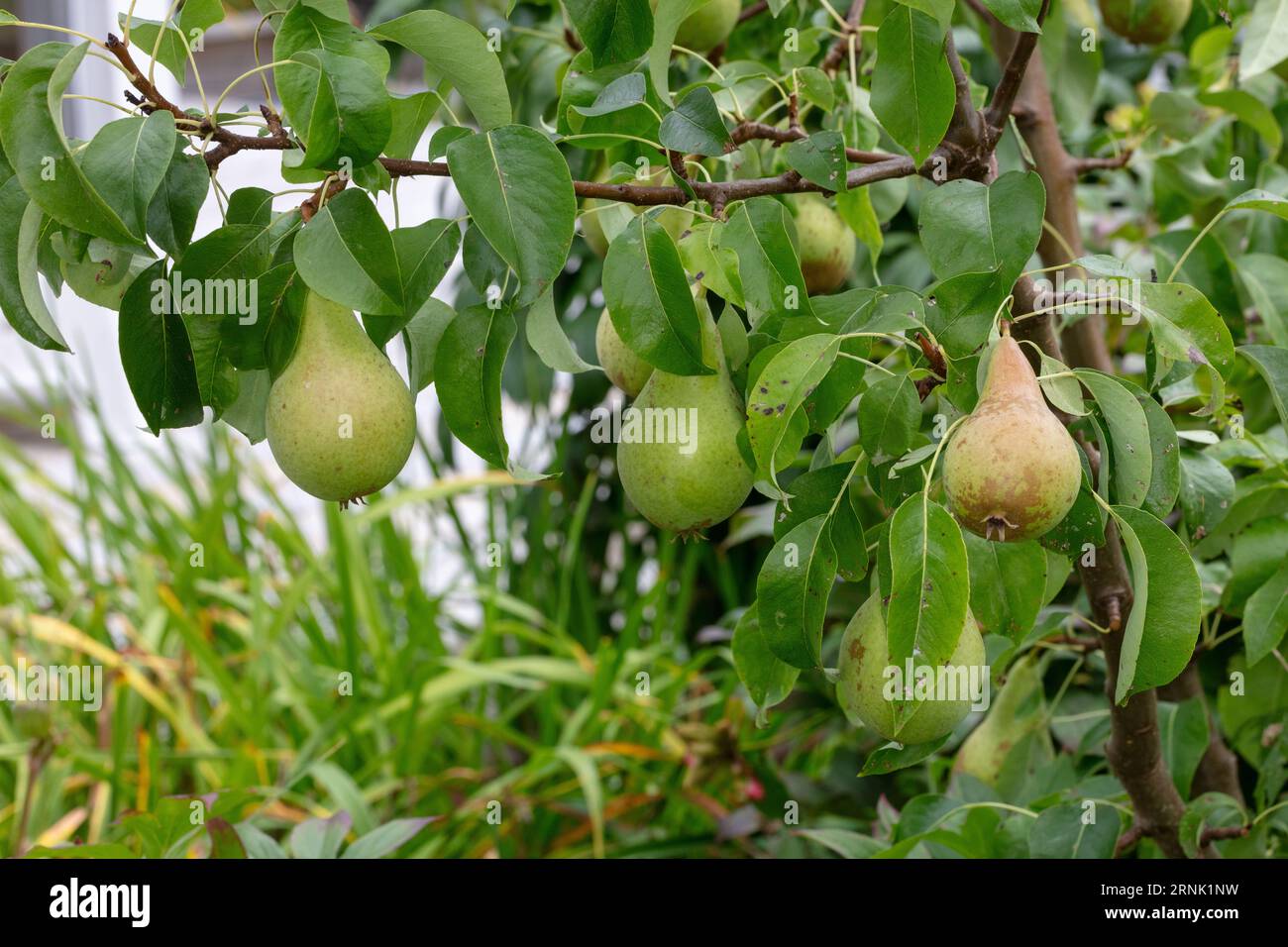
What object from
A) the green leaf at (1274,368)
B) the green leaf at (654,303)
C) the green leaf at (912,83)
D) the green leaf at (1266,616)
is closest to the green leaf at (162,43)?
the green leaf at (654,303)

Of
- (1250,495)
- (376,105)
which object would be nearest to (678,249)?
(376,105)

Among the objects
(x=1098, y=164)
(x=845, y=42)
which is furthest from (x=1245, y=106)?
(x=845, y=42)

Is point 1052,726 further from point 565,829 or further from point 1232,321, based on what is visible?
point 565,829

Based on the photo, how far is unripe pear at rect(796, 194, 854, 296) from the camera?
0.93 meters

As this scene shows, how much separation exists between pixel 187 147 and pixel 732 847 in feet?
3.92

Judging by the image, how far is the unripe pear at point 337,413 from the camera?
0.64 metres

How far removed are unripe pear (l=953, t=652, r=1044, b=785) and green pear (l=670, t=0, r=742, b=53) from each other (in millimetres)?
582

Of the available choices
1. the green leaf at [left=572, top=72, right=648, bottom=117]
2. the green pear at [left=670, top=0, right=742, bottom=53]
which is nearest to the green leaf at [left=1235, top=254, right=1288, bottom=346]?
the green pear at [left=670, top=0, right=742, bottom=53]

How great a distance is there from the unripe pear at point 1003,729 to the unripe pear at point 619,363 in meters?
0.47

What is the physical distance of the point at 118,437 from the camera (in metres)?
3.11

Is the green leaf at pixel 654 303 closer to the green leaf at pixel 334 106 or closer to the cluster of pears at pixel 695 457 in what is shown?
the cluster of pears at pixel 695 457

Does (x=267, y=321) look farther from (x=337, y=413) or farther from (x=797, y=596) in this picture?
(x=797, y=596)

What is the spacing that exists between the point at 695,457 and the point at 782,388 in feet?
0.32
